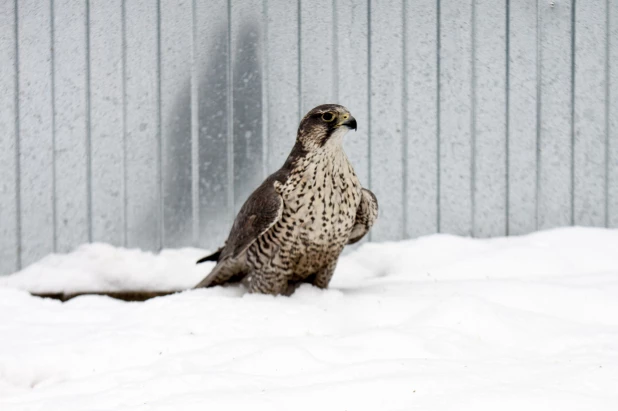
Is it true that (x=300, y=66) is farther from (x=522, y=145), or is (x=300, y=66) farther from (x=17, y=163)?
(x=17, y=163)

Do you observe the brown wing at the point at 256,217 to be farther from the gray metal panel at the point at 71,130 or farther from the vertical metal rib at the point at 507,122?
the vertical metal rib at the point at 507,122

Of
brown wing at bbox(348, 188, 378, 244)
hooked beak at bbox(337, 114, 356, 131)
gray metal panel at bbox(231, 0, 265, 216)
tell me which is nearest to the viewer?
hooked beak at bbox(337, 114, 356, 131)

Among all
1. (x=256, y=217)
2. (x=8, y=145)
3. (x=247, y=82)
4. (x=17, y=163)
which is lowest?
(x=256, y=217)

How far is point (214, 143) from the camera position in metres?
4.30

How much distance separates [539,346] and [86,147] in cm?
272

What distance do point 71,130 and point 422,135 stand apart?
198cm

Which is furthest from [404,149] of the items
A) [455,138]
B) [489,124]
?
[489,124]

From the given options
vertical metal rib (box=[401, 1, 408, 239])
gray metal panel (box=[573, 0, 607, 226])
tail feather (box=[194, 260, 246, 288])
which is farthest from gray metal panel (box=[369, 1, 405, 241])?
gray metal panel (box=[573, 0, 607, 226])

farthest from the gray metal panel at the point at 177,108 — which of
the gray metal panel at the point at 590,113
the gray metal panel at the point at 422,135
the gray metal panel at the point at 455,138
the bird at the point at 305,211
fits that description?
the gray metal panel at the point at 590,113

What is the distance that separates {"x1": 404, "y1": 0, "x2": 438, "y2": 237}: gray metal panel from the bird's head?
3.18 ft

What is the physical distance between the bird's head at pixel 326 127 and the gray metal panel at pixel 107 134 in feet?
4.41

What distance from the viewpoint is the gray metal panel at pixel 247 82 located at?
4289mm

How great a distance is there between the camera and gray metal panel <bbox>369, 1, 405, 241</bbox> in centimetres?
432

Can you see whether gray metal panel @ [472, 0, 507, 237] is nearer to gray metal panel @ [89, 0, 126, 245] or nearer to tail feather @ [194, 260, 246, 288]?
tail feather @ [194, 260, 246, 288]
